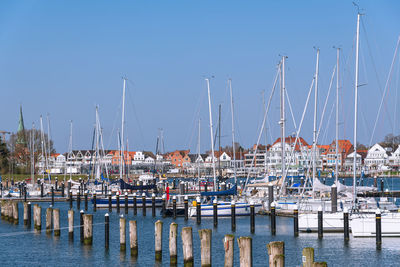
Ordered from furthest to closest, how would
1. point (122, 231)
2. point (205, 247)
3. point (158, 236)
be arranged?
point (122, 231), point (158, 236), point (205, 247)

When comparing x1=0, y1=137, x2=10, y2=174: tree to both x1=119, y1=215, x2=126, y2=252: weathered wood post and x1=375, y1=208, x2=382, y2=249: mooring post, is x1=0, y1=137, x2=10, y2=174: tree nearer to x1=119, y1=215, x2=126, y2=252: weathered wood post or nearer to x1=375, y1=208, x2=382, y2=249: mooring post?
x1=119, y1=215, x2=126, y2=252: weathered wood post

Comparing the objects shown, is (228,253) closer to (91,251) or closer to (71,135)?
(91,251)

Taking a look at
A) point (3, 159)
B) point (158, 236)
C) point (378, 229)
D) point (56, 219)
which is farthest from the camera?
point (3, 159)

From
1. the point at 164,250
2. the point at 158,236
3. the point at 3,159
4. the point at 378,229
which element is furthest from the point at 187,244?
the point at 3,159

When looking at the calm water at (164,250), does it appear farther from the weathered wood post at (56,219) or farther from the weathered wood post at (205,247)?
the weathered wood post at (205,247)

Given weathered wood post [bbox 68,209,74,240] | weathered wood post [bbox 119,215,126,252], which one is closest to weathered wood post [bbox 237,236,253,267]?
weathered wood post [bbox 119,215,126,252]

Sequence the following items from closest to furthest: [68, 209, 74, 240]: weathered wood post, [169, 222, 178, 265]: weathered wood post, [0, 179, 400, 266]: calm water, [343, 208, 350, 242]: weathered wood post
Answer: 1. [169, 222, 178, 265]: weathered wood post
2. [0, 179, 400, 266]: calm water
3. [343, 208, 350, 242]: weathered wood post
4. [68, 209, 74, 240]: weathered wood post

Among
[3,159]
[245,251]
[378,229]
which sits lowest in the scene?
[378,229]

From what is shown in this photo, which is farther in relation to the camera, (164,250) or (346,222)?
(164,250)

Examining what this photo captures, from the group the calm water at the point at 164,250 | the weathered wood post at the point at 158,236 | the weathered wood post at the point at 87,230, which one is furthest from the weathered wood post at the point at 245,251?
the weathered wood post at the point at 87,230

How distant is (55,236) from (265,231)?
1326 centimetres

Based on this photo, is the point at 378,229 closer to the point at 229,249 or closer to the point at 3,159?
the point at 229,249

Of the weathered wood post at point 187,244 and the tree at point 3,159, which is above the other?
the tree at point 3,159

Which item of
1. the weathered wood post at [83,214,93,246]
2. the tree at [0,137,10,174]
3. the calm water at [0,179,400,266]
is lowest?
the calm water at [0,179,400,266]
